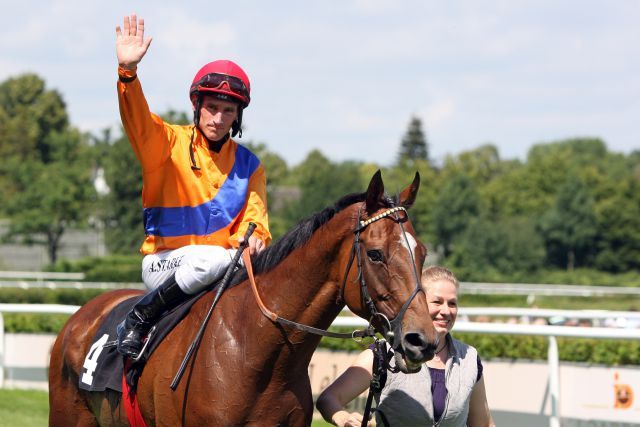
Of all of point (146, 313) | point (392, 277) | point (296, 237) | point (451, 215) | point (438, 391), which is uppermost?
point (296, 237)

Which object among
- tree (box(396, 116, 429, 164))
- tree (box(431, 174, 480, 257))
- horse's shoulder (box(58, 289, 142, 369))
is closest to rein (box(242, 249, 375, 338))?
horse's shoulder (box(58, 289, 142, 369))

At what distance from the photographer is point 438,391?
380cm

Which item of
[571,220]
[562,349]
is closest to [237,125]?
[562,349]

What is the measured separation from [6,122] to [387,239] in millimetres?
71926

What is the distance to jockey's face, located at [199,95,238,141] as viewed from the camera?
421cm

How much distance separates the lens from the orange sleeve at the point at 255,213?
421 cm

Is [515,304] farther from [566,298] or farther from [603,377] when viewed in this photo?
[603,377]

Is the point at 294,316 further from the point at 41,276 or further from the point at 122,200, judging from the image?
the point at 122,200

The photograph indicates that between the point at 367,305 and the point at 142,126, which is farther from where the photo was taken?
the point at 142,126

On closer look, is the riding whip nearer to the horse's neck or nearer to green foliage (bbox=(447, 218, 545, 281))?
the horse's neck

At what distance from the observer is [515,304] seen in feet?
76.1

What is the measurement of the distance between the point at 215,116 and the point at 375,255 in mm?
1192

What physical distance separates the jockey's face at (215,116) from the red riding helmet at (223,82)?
0.04 metres

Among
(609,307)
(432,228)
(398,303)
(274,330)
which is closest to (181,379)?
(274,330)
